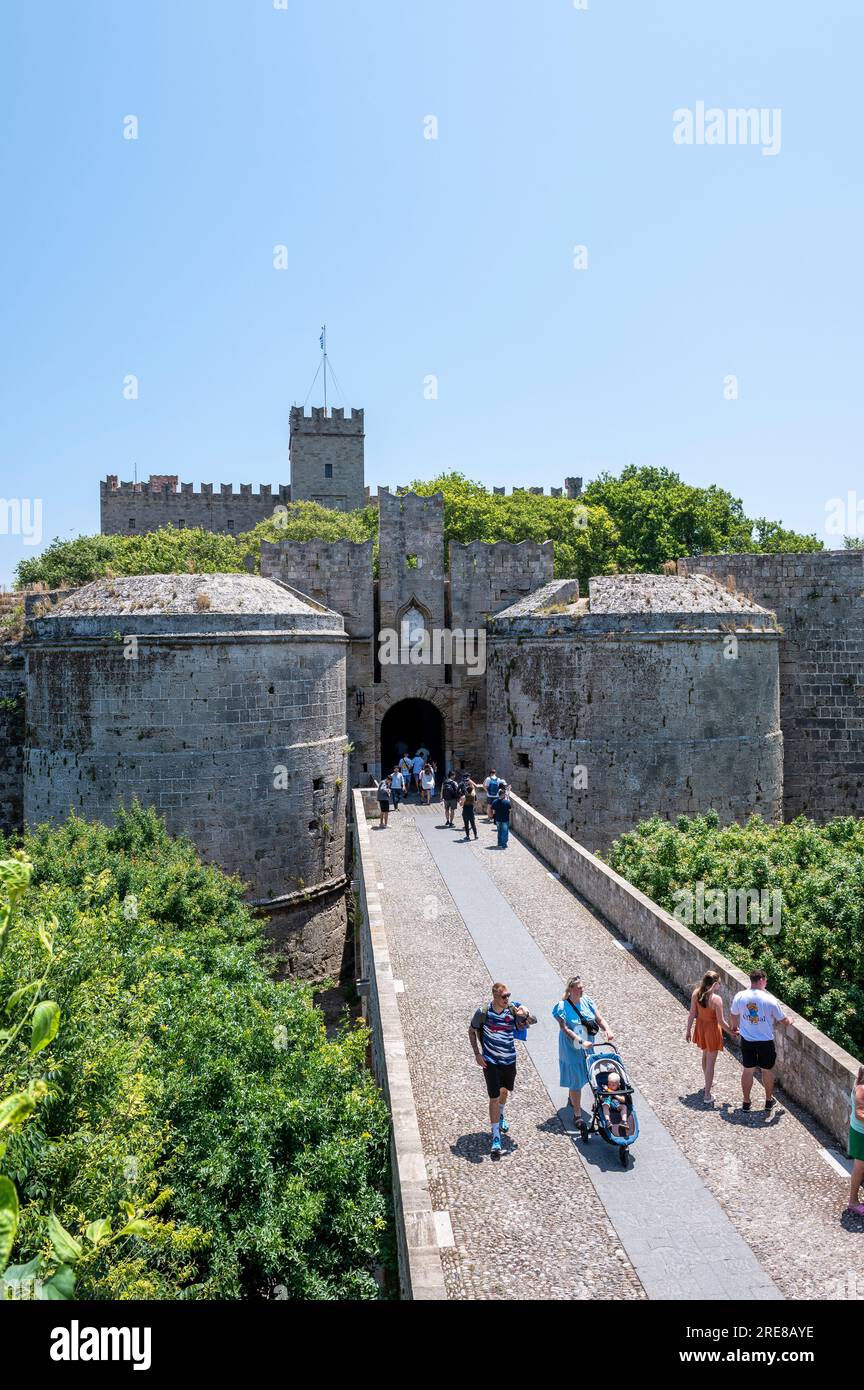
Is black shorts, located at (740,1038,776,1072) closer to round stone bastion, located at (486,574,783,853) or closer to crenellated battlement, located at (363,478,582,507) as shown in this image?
round stone bastion, located at (486,574,783,853)

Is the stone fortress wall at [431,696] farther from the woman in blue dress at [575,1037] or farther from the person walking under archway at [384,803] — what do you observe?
the woman in blue dress at [575,1037]

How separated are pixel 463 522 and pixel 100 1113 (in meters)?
41.5

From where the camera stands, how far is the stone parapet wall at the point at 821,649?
27297 mm

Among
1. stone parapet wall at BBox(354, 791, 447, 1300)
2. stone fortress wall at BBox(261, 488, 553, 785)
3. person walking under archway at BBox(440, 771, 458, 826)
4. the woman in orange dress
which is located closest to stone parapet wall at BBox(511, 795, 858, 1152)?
the woman in orange dress

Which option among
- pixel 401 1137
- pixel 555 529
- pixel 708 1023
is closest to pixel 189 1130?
pixel 401 1137

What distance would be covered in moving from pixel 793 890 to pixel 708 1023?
19.2 feet

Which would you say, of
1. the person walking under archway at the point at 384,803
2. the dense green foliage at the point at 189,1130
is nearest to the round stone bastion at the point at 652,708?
the person walking under archway at the point at 384,803

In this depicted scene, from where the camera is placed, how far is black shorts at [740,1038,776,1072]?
9.25m

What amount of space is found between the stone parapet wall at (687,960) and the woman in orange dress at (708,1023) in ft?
2.78

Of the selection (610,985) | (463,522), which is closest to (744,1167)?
(610,985)

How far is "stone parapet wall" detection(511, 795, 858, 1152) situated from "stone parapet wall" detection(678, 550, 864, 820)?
11473 mm

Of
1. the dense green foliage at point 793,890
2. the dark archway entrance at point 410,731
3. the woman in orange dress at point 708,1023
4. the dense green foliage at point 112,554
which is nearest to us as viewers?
the woman in orange dress at point 708,1023

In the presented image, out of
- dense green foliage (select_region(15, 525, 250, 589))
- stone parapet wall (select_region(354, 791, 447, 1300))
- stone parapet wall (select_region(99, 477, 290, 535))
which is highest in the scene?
stone parapet wall (select_region(99, 477, 290, 535))

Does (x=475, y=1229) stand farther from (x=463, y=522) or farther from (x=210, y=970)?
(x=463, y=522)
